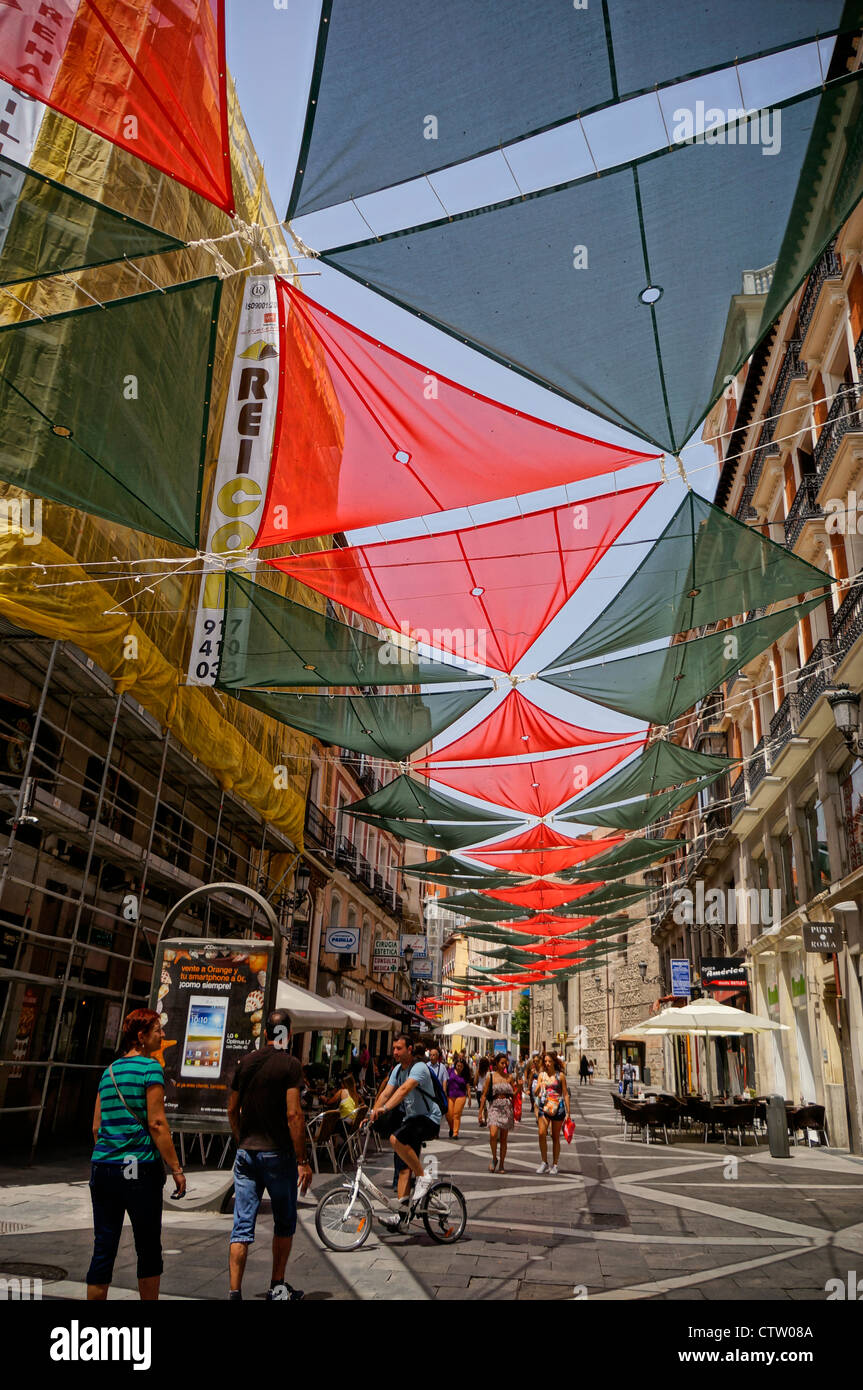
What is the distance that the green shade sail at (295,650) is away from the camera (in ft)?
36.8

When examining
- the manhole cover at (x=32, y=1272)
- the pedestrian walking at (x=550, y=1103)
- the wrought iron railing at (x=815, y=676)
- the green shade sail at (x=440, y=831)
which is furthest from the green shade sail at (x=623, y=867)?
the manhole cover at (x=32, y=1272)

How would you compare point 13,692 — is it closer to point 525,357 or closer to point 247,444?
point 247,444

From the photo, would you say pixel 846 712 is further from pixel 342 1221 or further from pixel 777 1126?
pixel 342 1221

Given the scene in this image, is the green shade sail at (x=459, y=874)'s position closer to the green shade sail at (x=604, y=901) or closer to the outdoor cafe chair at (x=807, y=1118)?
the green shade sail at (x=604, y=901)

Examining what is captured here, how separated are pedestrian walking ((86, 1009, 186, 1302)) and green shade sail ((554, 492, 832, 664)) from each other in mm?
7280

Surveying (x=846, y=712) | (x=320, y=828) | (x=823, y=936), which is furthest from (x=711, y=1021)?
(x=320, y=828)

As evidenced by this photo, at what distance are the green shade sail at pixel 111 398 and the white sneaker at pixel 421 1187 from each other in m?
6.23

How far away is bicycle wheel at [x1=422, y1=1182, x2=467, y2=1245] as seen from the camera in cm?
716

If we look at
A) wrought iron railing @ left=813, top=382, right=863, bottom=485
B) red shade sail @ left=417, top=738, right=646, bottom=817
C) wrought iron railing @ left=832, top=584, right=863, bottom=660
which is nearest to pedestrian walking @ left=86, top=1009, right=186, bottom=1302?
red shade sail @ left=417, top=738, right=646, bottom=817

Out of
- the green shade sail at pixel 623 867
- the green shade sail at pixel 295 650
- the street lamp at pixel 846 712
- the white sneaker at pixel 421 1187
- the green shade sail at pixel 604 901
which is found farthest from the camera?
the green shade sail at pixel 604 901

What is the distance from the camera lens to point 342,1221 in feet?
22.4

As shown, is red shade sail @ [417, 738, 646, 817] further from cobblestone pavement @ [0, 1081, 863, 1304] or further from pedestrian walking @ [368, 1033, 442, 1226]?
pedestrian walking @ [368, 1033, 442, 1226]

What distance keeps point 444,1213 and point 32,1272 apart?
307cm

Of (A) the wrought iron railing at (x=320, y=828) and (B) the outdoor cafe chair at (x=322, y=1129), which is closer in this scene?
(B) the outdoor cafe chair at (x=322, y=1129)
